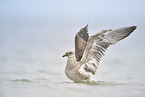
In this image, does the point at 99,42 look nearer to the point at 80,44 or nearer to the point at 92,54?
the point at 92,54

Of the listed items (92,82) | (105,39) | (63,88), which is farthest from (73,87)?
(105,39)

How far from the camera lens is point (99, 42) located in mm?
9273

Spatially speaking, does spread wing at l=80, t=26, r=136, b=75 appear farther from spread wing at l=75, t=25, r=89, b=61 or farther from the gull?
spread wing at l=75, t=25, r=89, b=61

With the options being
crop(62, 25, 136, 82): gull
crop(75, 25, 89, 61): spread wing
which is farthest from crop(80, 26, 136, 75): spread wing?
crop(75, 25, 89, 61): spread wing

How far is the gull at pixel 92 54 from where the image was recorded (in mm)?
9211

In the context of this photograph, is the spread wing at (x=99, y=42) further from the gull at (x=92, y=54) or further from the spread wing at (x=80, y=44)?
the spread wing at (x=80, y=44)

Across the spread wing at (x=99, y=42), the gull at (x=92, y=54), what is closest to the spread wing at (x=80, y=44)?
the gull at (x=92, y=54)

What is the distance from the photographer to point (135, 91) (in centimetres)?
902

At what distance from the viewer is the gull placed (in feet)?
30.2

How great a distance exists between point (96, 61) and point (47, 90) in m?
1.73

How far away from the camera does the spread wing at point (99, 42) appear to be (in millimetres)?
9203

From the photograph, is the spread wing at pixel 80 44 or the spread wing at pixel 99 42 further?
the spread wing at pixel 80 44

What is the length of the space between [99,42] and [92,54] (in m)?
0.39

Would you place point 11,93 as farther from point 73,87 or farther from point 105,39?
point 105,39
